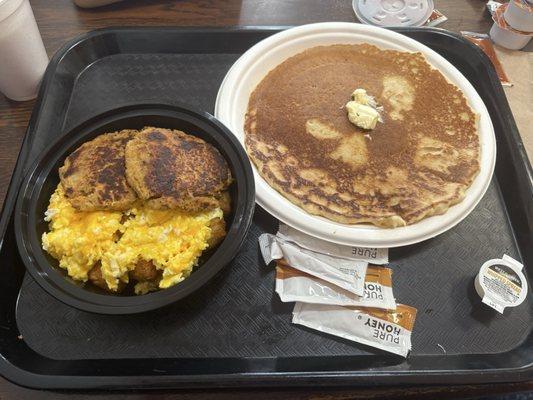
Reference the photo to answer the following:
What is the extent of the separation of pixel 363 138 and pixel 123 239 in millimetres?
1028

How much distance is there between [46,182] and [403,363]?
130 centimetres

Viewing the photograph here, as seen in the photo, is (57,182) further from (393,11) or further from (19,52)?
(393,11)

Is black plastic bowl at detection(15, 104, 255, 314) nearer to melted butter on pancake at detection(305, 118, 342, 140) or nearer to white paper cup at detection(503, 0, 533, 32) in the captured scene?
melted butter on pancake at detection(305, 118, 342, 140)

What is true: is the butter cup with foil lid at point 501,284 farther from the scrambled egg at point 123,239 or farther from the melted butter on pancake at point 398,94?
the scrambled egg at point 123,239

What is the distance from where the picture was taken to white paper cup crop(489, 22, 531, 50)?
2162 mm

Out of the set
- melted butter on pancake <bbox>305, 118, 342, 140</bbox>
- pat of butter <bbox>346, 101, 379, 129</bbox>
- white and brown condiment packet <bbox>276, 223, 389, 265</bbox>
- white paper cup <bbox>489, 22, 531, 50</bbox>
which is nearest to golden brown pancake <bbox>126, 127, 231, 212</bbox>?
white and brown condiment packet <bbox>276, 223, 389, 265</bbox>

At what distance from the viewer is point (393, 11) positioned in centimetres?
224

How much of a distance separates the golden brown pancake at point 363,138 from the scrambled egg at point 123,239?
427mm

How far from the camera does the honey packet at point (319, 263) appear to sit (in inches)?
53.6

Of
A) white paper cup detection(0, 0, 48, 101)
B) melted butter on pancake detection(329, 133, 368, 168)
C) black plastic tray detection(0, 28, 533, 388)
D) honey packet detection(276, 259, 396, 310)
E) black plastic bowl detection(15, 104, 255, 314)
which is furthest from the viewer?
melted butter on pancake detection(329, 133, 368, 168)

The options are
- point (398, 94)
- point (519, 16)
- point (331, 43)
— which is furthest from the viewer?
point (519, 16)

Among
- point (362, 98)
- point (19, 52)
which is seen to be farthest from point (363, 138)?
point (19, 52)

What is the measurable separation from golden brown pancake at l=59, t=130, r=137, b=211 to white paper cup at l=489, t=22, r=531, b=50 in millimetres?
2083

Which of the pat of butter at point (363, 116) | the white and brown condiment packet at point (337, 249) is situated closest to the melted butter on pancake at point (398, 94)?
the pat of butter at point (363, 116)
